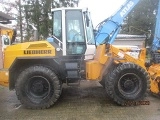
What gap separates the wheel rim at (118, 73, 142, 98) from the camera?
692cm

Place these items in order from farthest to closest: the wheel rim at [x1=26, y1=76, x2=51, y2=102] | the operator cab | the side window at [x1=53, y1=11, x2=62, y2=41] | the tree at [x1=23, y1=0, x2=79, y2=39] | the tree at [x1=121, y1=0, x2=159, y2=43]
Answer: the tree at [x1=121, y1=0, x2=159, y2=43] → the tree at [x1=23, y1=0, x2=79, y2=39] → the side window at [x1=53, y1=11, x2=62, y2=41] → the operator cab → the wheel rim at [x1=26, y1=76, x2=51, y2=102]

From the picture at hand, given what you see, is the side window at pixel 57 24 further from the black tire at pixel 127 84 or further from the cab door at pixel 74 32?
the black tire at pixel 127 84

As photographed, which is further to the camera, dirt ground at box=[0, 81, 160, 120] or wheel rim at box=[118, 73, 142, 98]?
wheel rim at box=[118, 73, 142, 98]

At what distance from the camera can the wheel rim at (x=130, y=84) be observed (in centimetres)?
692

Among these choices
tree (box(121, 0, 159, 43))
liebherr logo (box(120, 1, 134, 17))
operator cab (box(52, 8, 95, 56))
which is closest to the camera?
operator cab (box(52, 8, 95, 56))

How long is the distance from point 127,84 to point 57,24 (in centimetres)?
265

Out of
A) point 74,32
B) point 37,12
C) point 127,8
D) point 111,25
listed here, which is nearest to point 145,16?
point 37,12

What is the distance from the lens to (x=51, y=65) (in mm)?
7098

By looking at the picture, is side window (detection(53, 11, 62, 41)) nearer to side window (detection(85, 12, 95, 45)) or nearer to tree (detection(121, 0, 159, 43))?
side window (detection(85, 12, 95, 45))

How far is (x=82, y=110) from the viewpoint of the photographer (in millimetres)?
6480

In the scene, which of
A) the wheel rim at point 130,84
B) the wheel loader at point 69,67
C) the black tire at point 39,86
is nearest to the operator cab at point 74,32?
the wheel loader at point 69,67

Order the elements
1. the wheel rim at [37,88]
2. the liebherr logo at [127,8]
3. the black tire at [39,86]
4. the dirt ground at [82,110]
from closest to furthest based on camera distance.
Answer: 1. the dirt ground at [82,110]
2. the black tire at [39,86]
3. the wheel rim at [37,88]
4. the liebherr logo at [127,8]

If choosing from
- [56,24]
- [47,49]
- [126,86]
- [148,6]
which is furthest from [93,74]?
[148,6]

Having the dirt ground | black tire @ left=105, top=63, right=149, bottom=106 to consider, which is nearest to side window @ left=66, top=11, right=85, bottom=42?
black tire @ left=105, top=63, right=149, bottom=106
